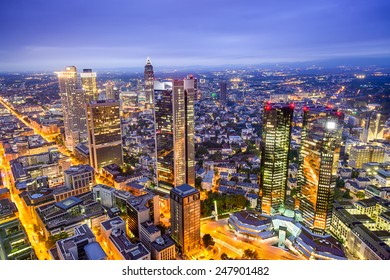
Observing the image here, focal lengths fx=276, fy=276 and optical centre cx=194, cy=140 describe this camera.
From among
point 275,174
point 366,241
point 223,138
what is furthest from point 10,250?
point 223,138

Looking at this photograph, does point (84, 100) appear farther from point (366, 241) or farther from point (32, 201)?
point (366, 241)

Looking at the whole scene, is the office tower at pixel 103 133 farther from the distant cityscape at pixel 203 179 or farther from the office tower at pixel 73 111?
the office tower at pixel 73 111

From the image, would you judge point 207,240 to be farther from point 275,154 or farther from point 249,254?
point 275,154

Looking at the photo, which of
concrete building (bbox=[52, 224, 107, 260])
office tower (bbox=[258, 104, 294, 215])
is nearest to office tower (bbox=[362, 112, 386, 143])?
office tower (bbox=[258, 104, 294, 215])

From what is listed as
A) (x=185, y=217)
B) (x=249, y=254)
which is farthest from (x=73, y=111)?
(x=249, y=254)

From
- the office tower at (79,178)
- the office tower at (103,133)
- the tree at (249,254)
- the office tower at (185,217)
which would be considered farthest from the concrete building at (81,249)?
the office tower at (103,133)
